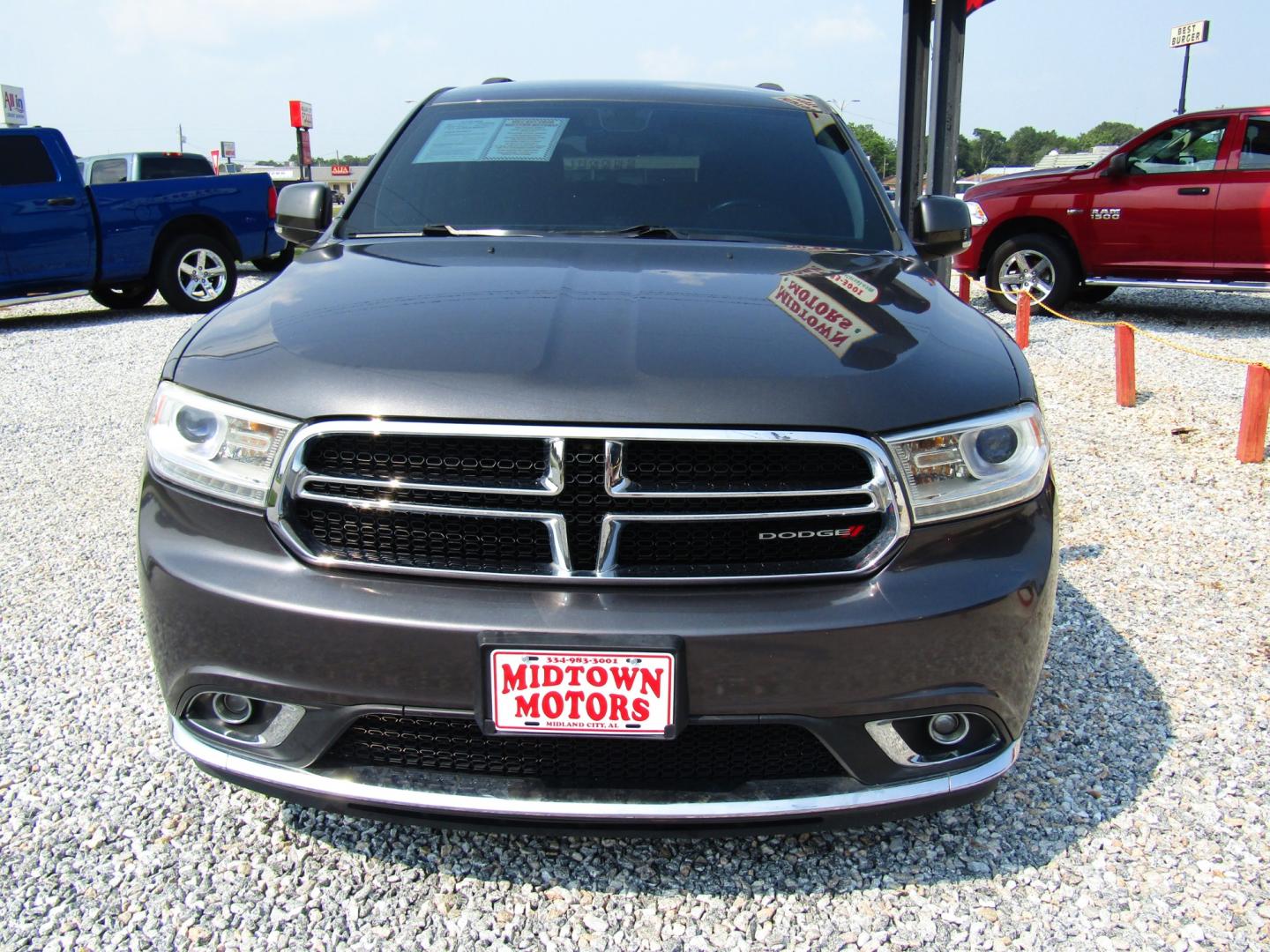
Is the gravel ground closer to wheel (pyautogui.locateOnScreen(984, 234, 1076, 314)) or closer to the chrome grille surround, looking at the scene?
the chrome grille surround

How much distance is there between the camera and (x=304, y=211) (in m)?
3.36

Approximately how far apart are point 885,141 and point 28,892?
116469 mm

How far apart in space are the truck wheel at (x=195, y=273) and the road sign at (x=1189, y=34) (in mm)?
29792

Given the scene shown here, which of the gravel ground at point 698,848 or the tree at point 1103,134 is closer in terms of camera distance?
the gravel ground at point 698,848

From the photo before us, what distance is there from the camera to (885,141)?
110 m

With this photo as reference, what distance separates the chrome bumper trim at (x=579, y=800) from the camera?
6.01ft

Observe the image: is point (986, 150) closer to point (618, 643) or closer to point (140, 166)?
point (140, 166)

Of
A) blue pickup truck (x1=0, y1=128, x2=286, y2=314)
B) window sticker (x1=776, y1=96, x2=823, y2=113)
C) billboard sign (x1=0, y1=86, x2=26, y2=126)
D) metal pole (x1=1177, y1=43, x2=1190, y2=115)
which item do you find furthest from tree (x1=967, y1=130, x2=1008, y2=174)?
window sticker (x1=776, y1=96, x2=823, y2=113)

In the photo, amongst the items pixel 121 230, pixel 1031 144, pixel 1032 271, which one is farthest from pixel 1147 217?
pixel 1031 144

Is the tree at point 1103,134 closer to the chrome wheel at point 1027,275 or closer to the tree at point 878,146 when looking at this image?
the tree at point 878,146

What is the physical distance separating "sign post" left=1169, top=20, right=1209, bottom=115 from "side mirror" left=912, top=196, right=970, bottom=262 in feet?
105

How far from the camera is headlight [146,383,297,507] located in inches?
74.5

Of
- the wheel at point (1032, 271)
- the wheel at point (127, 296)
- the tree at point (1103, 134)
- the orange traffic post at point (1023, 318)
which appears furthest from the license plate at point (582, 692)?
the tree at point (1103, 134)

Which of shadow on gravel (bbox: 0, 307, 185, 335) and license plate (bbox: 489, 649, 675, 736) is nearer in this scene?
license plate (bbox: 489, 649, 675, 736)
